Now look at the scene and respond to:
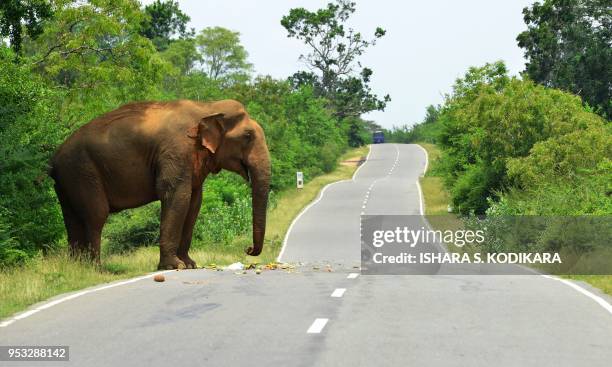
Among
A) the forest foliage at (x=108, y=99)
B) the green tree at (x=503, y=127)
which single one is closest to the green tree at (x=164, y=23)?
the forest foliage at (x=108, y=99)

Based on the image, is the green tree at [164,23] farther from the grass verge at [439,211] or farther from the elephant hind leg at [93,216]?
the elephant hind leg at [93,216]

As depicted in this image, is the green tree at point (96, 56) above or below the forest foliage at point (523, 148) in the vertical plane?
above

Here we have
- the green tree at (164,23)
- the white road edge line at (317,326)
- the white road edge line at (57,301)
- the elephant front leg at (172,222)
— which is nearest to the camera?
the white road edge line at (317,326)

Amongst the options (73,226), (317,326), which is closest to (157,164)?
(73,226)

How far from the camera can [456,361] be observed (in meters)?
8.46

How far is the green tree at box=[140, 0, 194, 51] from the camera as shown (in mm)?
111438

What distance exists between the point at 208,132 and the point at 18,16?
610 centimetres

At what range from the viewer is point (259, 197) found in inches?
777

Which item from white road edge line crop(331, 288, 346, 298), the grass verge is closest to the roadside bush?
white road edge line crop(331, 288, 346, 298)

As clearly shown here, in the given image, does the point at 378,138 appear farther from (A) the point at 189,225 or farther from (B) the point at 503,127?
(A) the point at 189,225

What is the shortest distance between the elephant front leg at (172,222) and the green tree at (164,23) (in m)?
90.1

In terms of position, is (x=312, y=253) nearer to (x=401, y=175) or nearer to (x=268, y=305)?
(x=268, y=305)

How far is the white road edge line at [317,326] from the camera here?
397 inches

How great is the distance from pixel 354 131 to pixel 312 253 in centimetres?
8825
